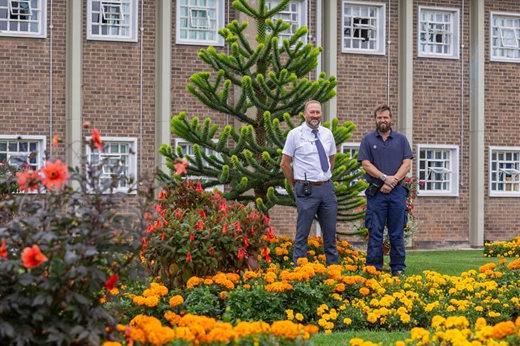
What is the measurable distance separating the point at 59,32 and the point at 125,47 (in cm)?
140

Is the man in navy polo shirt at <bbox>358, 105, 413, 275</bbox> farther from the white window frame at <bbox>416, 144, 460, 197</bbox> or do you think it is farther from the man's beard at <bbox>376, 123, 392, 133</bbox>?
the white window frame at <bbox>416, 144, 460, 197</bbox>

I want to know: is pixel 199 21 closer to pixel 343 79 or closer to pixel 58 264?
pixel 343 79

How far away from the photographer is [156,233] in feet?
35.0

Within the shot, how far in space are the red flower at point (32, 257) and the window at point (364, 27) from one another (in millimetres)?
20609

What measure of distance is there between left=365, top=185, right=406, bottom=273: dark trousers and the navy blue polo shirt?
26 centimetres

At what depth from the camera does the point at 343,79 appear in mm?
25281

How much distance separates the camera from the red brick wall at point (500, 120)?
27156 millimetres

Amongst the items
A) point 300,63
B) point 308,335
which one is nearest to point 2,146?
point 300,63

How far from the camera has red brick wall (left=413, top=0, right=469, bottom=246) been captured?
26328 mm

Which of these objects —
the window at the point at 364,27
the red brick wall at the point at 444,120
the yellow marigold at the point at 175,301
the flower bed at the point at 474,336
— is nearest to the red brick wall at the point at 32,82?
the window at the point at 364,27

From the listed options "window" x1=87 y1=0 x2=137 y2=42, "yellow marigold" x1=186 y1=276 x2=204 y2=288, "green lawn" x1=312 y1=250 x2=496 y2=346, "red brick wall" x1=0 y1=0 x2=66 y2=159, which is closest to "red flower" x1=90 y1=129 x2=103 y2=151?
"green lawn" x1=312 y1=250 x2=496 y2=346

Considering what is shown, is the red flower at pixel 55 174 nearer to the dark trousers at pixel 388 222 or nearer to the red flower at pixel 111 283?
the red flower at pixel 111 283

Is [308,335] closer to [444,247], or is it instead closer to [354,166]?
[354,166]

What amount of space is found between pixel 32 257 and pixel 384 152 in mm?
7937
